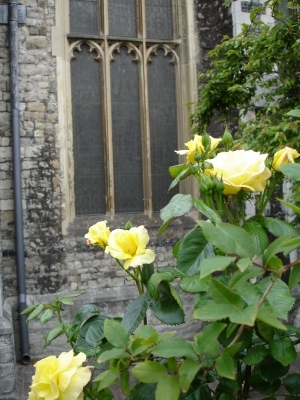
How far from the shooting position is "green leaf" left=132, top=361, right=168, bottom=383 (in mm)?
725

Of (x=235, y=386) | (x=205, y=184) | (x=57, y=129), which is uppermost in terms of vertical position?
(x=57, y=129)

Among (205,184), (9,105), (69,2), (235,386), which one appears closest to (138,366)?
(235,386)

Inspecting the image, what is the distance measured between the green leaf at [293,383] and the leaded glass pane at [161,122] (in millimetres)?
5815

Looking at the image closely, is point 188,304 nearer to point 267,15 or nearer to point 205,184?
point 267,15

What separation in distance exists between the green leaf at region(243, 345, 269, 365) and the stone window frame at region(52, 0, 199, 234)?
208 inches

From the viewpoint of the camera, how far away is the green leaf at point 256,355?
867mm

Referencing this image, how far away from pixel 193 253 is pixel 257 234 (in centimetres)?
13

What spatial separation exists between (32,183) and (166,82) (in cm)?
247

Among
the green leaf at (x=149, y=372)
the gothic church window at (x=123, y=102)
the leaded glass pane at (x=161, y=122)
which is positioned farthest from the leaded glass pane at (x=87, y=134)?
the green leaf at (x=149, y=372)

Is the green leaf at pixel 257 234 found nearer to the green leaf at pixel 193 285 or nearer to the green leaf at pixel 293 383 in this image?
the green leaf at pixel 193 285

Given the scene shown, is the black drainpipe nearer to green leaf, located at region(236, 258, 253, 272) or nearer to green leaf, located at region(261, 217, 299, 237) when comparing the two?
green leaf, located at region(261, 217, 299, 237)

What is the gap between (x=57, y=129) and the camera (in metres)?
6.05

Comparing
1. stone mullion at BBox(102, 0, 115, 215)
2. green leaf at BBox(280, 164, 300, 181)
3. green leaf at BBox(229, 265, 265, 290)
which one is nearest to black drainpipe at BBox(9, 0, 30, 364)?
stone mullion at BBox(102, 0, 115, 215)

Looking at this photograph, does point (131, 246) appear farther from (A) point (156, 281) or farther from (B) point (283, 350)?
(B) point (283, 350)
